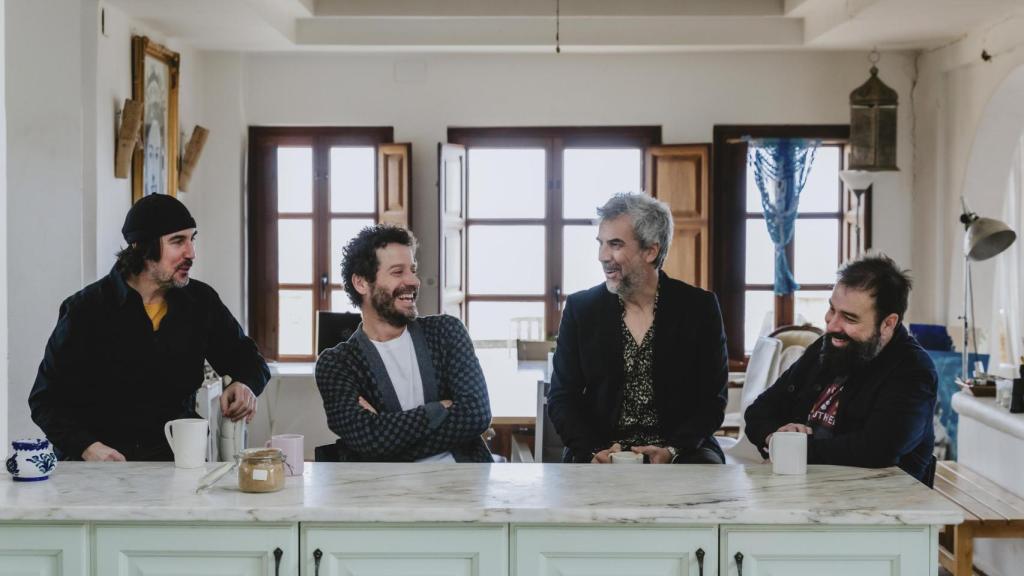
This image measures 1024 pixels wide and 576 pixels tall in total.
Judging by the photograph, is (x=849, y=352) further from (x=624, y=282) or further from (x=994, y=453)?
(x=994, y=453)

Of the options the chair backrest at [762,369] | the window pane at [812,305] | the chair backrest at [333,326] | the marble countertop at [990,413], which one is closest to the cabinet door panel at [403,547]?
the marble countertop at [990,413]

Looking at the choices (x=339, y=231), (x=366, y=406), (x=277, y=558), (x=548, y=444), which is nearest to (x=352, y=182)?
(x=339, y=231)

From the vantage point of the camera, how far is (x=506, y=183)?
8844 mm

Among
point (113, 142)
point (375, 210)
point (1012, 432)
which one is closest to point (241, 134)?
point (375, 210)

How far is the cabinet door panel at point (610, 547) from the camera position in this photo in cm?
253

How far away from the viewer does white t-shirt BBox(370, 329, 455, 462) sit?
134 inches

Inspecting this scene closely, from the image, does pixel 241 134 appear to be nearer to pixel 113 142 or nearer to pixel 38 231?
pixel 113 142

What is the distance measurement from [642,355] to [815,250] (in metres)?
5.47

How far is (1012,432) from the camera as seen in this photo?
4824mm

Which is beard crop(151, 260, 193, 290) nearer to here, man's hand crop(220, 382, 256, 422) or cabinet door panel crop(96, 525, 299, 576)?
man's hand crop(220, 382, 256, 422)

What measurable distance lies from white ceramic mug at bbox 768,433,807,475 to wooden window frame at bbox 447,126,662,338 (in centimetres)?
578

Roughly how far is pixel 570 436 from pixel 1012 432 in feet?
7.49

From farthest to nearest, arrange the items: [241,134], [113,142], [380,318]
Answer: [241,134]
[113,142]
[380,318]

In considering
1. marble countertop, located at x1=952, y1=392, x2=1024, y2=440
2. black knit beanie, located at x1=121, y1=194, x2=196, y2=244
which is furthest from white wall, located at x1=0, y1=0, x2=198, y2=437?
marble countertop, located at x1=952, y1=392, x2=1024, y2=440
